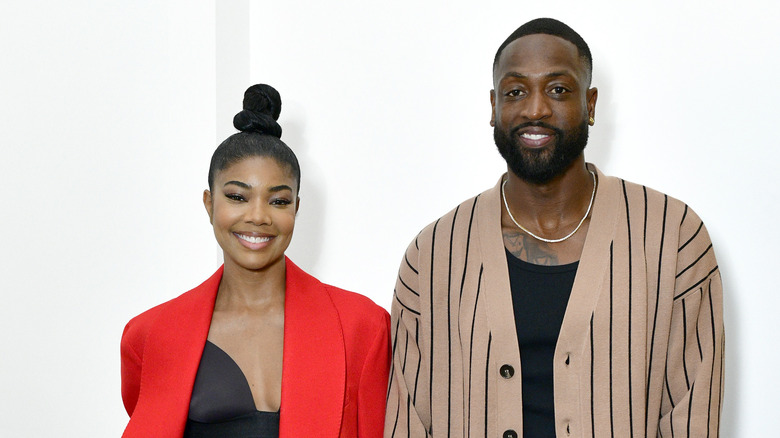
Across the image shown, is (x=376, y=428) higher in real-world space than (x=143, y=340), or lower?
lower

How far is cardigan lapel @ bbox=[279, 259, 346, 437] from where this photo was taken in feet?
6.46

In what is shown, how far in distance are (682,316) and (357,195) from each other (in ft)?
4.34

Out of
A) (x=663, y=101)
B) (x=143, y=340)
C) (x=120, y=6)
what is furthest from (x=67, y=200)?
(x=663, y=101)

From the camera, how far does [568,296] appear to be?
1.84 meters

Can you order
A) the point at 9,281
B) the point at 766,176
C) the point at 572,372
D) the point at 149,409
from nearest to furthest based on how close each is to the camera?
the point at 572,372
the point at 149,409
the point at 766,176
the point at 9,281

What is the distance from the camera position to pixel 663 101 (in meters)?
2.44

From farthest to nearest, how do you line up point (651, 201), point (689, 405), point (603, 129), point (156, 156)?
point (156, 156), point (603, 129), point (651, 201), point (689, 405)

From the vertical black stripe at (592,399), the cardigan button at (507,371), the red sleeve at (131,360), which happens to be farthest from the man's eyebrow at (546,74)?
the red sleeve at (131,360)

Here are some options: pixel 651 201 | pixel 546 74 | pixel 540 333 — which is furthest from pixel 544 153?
pixel 540 333

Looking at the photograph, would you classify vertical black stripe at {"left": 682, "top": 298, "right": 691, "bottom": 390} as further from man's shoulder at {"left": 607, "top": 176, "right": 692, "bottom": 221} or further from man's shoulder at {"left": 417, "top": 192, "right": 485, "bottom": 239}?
man's shoulder at {"left": 417, "top": 192, "right": 485, "bottom": 239}

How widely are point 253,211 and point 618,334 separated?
895 mm

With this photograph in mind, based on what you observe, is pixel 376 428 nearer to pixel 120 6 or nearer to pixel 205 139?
pixel 205 139

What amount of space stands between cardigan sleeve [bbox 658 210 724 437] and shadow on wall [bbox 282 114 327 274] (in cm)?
138

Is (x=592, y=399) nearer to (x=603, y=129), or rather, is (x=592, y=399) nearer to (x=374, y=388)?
(x=374, y=388)
